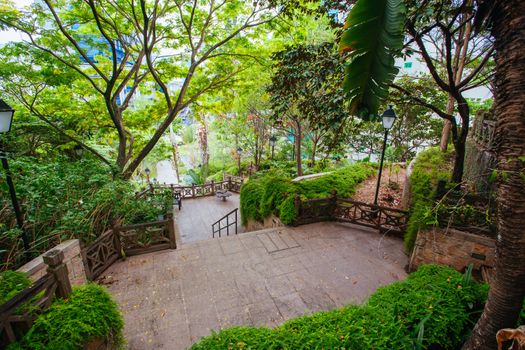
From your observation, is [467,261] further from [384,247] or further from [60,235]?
[60,235]

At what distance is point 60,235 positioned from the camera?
15.3 ft

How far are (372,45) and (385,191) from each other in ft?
27.5

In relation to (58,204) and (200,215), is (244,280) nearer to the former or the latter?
(58,204)

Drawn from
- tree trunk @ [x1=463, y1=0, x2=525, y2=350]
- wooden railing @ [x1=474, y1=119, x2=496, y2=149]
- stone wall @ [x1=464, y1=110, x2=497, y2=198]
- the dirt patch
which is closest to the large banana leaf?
tree trunk @ [x1=463, y1=0, x2=525, y2=350]

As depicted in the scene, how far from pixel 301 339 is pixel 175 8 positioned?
8830 millimetres

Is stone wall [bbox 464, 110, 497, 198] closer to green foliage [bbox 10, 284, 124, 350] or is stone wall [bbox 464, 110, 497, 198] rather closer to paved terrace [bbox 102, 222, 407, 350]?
paved terrace [bbox 102, 222, 407, 350]

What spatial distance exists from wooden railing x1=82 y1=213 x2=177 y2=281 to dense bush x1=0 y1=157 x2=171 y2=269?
311mm

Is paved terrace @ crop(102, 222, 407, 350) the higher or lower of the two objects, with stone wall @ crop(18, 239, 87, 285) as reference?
lower

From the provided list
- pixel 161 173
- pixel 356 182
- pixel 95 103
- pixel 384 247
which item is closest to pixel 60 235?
pixel 95 103

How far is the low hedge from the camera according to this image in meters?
2.47

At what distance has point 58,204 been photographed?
494cm

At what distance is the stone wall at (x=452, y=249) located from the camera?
13.8 ft

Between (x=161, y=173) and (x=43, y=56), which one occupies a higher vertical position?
(x=43, y=56)

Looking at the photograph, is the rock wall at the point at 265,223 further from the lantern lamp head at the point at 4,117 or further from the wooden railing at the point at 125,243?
the lantern lamp head at the point at 4,117
